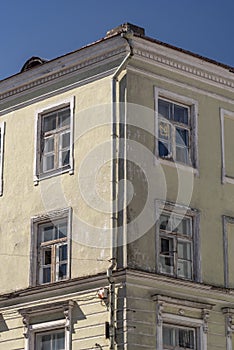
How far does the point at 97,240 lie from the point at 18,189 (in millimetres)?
3653

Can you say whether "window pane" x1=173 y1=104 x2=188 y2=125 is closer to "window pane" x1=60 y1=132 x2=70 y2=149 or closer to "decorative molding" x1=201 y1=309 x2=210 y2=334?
"window pane" x1=60 y1=132 x2=70 y2=149

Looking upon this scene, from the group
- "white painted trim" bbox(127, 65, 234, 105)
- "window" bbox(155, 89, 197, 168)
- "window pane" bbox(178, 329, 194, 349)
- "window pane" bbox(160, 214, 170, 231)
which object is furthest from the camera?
"window" bbox(155, 89, 197, 168)

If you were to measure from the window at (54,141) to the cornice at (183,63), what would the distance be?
8.29 feet

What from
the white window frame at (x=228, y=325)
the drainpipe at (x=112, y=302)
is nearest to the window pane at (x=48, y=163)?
the drainpipe at (x=112, y=302)

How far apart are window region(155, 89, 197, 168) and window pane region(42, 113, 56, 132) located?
309 centimetres

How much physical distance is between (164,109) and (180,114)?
0.59 m

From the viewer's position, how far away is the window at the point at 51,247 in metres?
23.5

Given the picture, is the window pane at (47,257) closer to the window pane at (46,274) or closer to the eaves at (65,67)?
the window pane at (46,274)

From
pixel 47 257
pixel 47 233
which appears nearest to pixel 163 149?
pixel 47 233

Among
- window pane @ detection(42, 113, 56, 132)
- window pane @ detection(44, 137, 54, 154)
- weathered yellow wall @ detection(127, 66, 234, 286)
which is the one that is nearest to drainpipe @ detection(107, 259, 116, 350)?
weathered yellow wall @ detection(127, 66, 234, 286)

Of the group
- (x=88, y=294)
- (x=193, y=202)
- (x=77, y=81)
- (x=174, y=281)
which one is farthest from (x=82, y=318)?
(x=77, y=81)

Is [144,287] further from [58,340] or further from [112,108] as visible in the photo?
[112,108]

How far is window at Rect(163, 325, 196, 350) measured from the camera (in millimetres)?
22078

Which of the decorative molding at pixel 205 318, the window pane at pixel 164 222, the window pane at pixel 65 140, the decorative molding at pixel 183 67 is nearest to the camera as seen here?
the decorative molding at pixel 205 318
